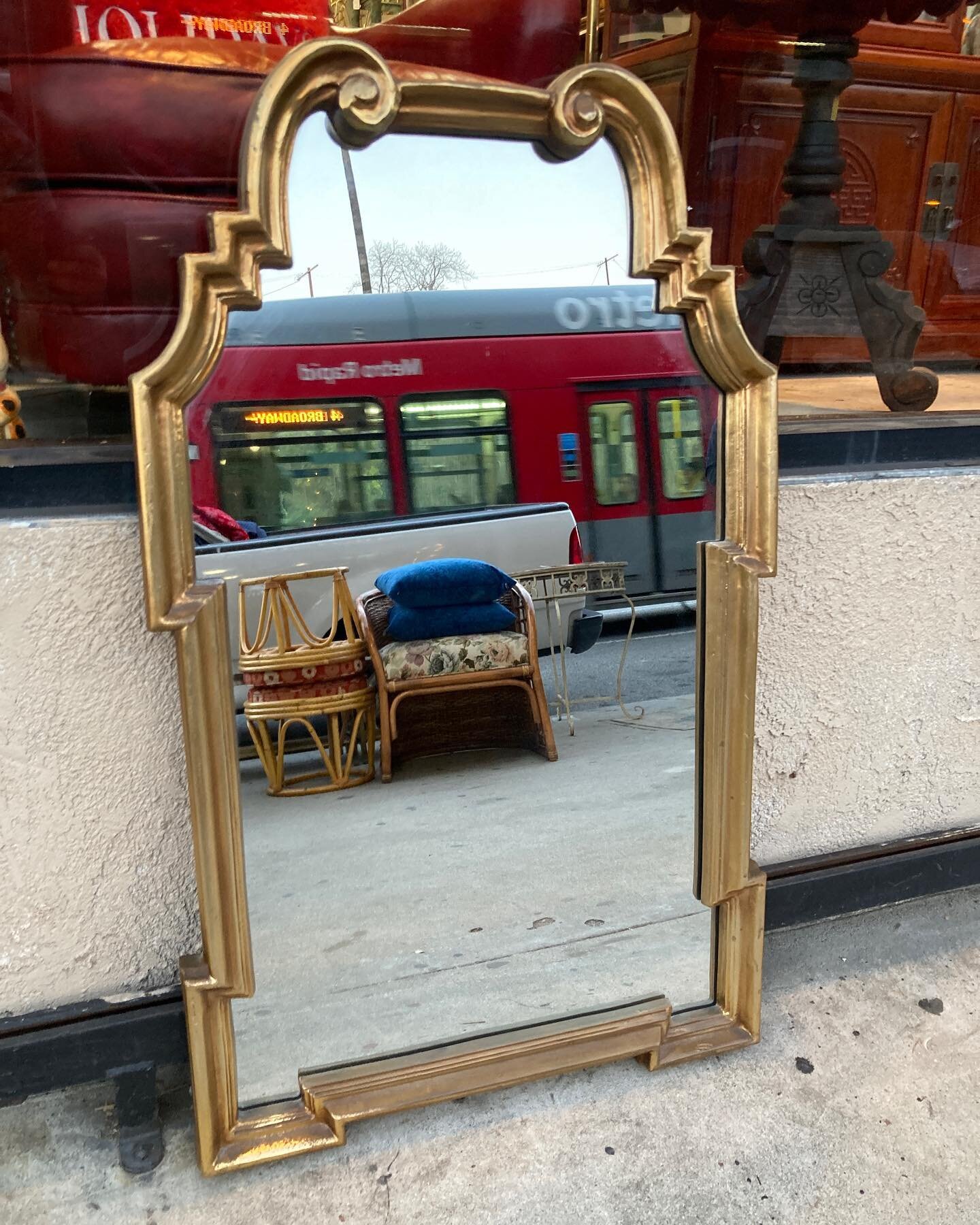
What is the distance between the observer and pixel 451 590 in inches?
45.3

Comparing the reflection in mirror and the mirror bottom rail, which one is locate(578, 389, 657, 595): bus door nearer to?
the reflection in mirror

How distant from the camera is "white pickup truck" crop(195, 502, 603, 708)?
1.07 metres

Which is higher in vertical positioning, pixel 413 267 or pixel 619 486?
pixel 413 267

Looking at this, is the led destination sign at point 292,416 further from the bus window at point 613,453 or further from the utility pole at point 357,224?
the bus window at point 613,453

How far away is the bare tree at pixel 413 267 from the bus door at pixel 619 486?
20 cm

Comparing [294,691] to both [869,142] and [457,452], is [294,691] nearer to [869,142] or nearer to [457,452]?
[457,452]

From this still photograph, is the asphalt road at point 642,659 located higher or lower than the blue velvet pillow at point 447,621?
lower

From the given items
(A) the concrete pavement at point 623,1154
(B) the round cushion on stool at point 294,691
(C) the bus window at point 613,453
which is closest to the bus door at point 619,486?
(C) the bus window at point 613,453

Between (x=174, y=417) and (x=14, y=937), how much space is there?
1.99 ft

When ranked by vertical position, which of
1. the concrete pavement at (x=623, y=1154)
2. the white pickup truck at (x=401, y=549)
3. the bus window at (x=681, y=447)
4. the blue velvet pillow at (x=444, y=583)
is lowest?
the concrete pavement at (x=623, y=1154)

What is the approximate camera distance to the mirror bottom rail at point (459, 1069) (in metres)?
1.14

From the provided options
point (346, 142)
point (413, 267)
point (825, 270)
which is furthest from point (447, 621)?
point (825, 270)

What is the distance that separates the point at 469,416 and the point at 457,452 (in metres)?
0.04

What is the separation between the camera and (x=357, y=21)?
1.17 meters
